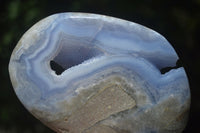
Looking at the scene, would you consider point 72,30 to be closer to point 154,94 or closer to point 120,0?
point 154,94

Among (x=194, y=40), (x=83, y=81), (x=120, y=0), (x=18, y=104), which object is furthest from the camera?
(x=18, y=104)

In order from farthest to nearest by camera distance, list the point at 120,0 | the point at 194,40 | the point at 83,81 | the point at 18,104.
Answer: the point at 18,104 < the point at 194,40 < the point at 120,0 < the point at 83,81

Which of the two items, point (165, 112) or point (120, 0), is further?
point (120, 0)

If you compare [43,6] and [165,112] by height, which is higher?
[43,6]

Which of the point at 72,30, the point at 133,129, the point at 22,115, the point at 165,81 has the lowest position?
the point at 22,115

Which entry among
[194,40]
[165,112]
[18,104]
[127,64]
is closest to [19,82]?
[127,64]
